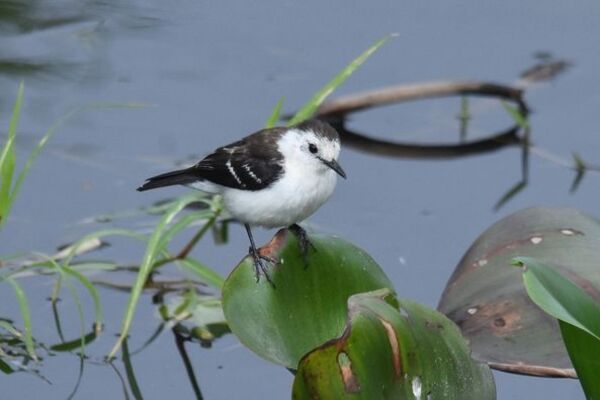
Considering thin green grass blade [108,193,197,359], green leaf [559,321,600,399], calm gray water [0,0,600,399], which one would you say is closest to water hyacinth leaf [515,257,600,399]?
green leaf [559,321,600,399]

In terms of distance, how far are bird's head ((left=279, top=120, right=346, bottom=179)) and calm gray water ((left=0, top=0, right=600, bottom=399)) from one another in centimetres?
87

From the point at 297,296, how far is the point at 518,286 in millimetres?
836

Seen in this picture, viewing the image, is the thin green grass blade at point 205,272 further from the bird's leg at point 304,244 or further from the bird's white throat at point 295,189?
the bird's leg at point 304,244

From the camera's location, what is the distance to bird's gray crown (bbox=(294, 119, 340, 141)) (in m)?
5.70

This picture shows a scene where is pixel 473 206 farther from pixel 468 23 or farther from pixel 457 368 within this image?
pixel 457 368


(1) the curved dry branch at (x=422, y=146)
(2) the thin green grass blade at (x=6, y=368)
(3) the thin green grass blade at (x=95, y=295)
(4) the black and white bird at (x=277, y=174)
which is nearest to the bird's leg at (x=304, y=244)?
(4) the black and white bird at (x=277, y=174)

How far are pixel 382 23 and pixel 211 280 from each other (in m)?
3.17

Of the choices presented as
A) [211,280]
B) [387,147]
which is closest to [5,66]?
[387,147]

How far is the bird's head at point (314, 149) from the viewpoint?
566 centimetres

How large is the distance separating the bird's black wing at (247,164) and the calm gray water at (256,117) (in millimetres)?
772

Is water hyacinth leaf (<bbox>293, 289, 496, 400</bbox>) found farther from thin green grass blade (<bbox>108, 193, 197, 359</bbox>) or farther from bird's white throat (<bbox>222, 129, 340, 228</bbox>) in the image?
thin green grass blade (<bbox>108, 193, 197, 359</bbox>)

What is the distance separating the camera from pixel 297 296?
205 inches

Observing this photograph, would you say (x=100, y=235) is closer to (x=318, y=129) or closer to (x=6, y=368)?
(x=6, y=368)

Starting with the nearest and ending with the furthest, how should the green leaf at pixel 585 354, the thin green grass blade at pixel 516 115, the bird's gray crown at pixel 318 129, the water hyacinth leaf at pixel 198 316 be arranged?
the green leaf at pixel 585 354 < the bird's gray crown at pixel 318 129 < the water hyacinth leaf at pixel 198 316 < the thin green grass blade at pixel 516 115
